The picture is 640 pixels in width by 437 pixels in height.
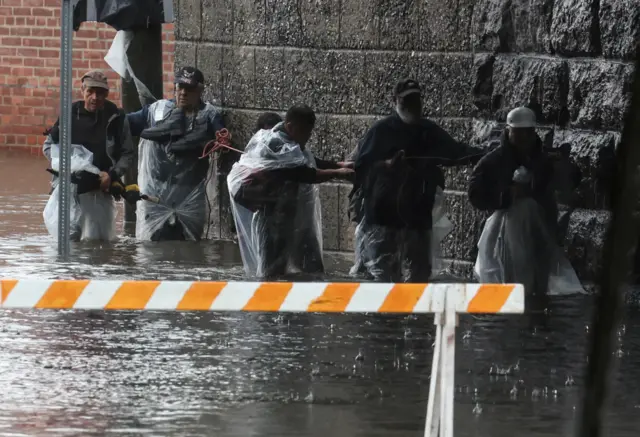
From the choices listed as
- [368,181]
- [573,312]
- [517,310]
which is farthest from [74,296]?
[368,181]

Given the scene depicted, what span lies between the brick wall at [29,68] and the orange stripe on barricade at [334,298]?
1511 cm

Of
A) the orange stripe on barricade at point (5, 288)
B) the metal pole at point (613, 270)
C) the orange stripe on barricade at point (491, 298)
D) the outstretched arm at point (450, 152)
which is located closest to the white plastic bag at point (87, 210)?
the outstretched arm at point (450, 152)

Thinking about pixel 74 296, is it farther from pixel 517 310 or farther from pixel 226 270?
pixel 226 270

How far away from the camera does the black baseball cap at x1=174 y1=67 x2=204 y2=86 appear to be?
1126cm

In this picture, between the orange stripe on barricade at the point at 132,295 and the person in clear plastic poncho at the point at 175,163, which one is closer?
the orange stripe on barricade at the point at 132,295

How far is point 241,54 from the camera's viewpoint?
37.5ft

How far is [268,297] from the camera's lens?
4.37 m

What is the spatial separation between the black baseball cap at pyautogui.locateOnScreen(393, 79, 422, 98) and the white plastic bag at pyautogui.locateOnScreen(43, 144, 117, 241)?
3098 millimetres

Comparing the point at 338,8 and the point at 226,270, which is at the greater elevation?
the point at 338,8

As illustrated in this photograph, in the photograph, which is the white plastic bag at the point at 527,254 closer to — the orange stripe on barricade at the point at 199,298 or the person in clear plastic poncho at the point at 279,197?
the person in clear plastic poncho at the point at 279,197

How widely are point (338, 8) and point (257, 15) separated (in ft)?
3.19

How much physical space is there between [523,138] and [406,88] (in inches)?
43.2

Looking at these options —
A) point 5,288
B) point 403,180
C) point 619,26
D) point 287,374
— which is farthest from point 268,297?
point 403,180

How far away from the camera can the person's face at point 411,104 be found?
9.33m
